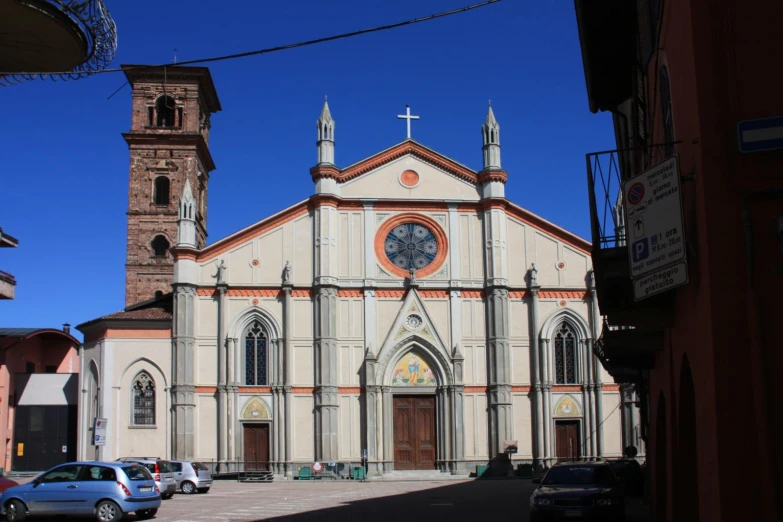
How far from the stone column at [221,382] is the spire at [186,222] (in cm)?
261

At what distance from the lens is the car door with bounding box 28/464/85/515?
20.5 metres

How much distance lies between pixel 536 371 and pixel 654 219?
110 feet

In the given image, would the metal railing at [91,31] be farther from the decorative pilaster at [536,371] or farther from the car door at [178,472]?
the decorative pilaster at [536,371]

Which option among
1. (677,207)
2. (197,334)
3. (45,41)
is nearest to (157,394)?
(197,334)

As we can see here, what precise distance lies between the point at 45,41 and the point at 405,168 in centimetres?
3172

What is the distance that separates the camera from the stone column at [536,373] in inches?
1651

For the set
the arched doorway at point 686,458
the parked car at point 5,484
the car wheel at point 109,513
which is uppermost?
the arched doorway at point 686,458

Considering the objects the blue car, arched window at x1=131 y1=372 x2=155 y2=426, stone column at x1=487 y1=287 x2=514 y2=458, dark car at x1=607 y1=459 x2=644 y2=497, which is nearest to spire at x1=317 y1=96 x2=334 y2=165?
stone column at x1=487 y1=287 x2=514 y2=458

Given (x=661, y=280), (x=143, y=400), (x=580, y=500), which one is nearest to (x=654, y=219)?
(x=661, y=280)

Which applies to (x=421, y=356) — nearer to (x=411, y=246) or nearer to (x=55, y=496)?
(x=411, y=246)

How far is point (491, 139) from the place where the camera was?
4469 centimetres

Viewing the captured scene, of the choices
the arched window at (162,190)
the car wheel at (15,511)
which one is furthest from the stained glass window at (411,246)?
the car wheel at (15,511)

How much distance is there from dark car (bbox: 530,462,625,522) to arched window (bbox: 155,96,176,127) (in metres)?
44.7

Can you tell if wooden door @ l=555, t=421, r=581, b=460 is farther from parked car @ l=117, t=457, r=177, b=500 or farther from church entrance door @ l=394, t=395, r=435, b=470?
parked car @ l=117, t=457, r=177, b=500
